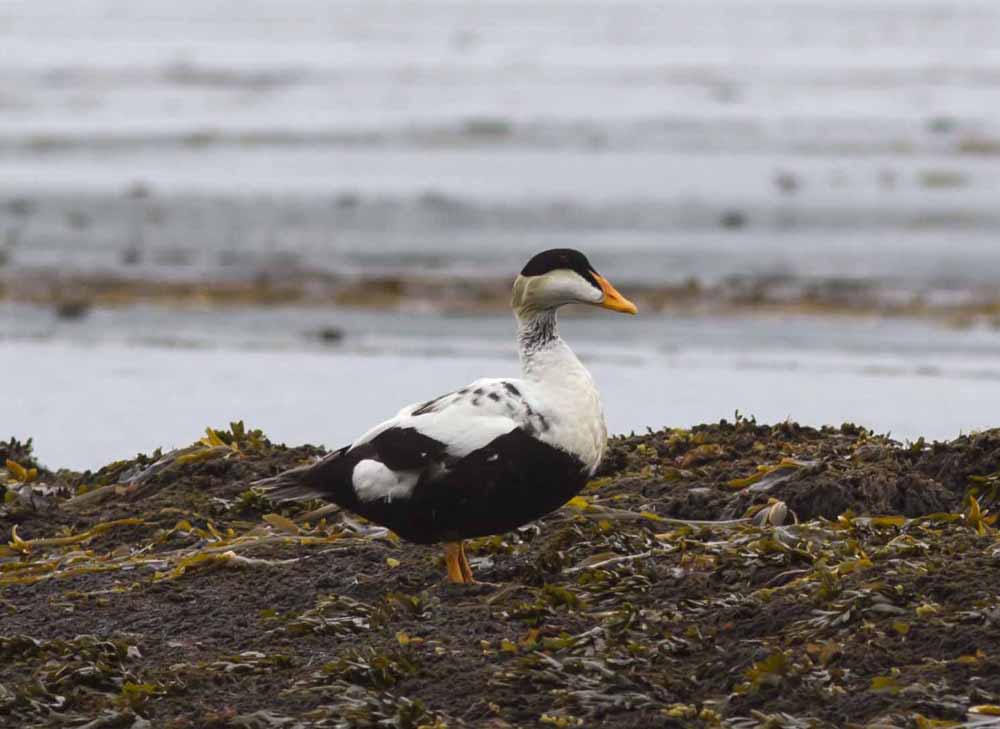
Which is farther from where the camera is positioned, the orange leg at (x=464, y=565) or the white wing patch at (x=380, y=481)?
the orange leg at (x=464, y=565)

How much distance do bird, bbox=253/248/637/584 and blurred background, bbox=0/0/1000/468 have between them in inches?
106

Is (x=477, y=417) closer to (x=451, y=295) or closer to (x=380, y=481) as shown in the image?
(x=380, y=481)

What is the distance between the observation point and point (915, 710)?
4.41 m

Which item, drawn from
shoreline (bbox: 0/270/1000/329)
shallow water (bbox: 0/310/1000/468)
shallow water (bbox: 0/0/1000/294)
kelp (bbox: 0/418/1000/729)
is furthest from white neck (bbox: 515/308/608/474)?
shallow water (bbox: 0/0/1000/294)

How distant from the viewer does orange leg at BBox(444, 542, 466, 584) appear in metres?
5.61

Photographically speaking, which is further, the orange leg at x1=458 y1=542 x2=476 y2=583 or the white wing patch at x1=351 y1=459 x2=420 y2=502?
the orange leg at x1=458 y1=542 x2=476 y2=583

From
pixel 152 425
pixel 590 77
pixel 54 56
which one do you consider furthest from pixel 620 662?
pixel 54 56

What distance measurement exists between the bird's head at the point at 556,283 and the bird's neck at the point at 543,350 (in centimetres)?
3

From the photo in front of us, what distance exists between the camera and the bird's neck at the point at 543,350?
221 inches

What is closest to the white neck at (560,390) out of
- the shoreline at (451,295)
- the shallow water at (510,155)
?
the shoreline at (451,295)

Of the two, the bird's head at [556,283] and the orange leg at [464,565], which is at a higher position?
the bird's head at [556,283]

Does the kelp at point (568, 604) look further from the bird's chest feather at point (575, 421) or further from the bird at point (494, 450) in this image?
the bird's chest feather at point (575, 421)

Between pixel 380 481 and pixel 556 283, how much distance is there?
2.83ft

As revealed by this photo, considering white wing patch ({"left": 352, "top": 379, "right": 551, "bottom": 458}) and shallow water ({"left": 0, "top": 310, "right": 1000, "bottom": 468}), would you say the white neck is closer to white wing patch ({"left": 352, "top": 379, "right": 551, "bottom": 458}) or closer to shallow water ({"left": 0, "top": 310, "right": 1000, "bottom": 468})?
white wing patch ({"left": 352, "top": 379, "right": 551, "bottom": 458})
